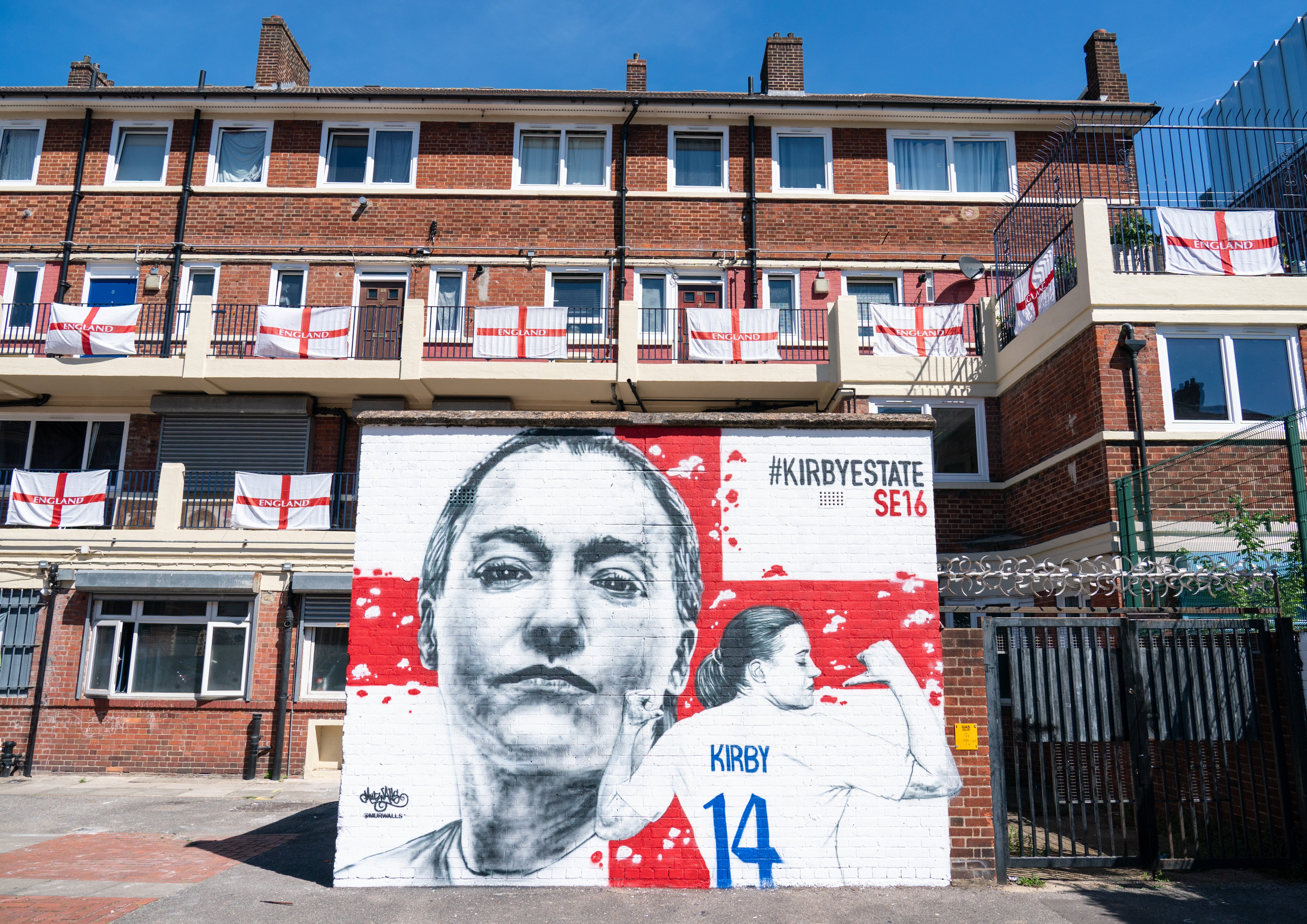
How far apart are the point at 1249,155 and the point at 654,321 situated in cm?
1026

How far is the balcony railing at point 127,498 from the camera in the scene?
1591cm

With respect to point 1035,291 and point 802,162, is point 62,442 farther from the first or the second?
point 1035,291

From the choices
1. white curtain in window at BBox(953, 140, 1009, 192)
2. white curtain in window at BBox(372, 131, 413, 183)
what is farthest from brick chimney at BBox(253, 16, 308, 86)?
white curtain in window at BBox(953, 140, 1009, 192)

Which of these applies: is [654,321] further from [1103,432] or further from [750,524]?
[750,524]

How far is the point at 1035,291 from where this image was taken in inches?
539

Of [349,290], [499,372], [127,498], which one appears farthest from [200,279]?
[499,372]

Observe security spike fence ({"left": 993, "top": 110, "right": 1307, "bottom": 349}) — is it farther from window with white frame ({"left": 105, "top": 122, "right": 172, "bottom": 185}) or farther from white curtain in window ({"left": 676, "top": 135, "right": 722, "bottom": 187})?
window with white frame ({"left": 105, "top": 122, "right": 172, "bottom": 185})

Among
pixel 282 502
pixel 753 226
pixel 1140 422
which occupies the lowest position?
pixel 282 502

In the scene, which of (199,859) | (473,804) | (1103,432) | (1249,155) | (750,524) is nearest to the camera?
(473,804)

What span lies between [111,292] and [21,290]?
191 centimetres

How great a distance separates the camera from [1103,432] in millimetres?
10922

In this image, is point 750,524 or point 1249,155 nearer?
point 750,524

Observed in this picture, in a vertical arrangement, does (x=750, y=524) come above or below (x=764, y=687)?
above

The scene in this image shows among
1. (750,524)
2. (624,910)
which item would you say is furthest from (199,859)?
(750,524)
